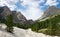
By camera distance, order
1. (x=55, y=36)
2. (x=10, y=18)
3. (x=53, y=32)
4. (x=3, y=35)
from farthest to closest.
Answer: (x=53, y=32)
(x=55, y=36)
(x=10, y=18)
(x=3, y=35)

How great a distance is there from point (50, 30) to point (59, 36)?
1086 centimetres

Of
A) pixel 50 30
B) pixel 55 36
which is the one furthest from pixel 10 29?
pixel 50 30

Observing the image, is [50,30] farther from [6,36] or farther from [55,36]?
[6,36]

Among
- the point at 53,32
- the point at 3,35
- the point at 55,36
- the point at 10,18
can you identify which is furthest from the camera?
the point at 53,32

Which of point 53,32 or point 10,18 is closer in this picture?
point 10,18

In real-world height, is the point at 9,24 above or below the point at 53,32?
above

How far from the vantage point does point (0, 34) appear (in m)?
71.0

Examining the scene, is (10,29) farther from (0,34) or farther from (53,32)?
(53,32)

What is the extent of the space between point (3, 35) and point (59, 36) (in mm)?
54946

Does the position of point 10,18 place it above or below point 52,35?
above

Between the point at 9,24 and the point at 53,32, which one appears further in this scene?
the point at 53,32

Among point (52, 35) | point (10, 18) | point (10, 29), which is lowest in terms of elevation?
point (52, 35)

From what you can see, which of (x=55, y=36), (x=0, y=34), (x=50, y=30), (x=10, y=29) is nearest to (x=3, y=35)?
(x=0, y=34)

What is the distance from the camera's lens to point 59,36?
117062mm
